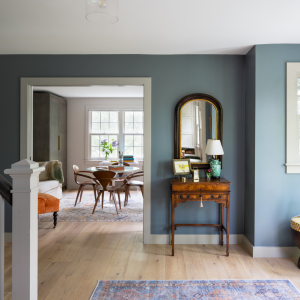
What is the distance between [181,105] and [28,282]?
280 centimetres

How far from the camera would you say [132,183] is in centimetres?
598

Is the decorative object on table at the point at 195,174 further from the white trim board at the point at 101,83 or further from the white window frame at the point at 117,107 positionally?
the white window frame at the point at 117,107

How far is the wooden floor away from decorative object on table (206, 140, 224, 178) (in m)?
0.96

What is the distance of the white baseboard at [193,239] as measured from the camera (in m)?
3.80

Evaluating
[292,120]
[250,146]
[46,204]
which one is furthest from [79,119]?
[292,120]

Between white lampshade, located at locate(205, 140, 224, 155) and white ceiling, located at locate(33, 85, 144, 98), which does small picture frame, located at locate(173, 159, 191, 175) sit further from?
white ceiling, located at locate(33, 85, 144, 98)

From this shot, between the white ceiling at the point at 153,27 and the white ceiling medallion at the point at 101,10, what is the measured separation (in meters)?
0.69

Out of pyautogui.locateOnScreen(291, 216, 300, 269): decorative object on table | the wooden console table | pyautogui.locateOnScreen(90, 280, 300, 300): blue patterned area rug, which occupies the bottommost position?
pyautogui.locateOnScreen(90, 280, 300, 300): blue patterned area rug

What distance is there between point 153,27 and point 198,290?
2.52m

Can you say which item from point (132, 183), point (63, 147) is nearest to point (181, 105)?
point (132, 183)

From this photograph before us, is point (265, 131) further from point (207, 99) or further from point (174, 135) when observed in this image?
point (174, 135)

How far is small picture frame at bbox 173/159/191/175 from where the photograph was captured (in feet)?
12.0

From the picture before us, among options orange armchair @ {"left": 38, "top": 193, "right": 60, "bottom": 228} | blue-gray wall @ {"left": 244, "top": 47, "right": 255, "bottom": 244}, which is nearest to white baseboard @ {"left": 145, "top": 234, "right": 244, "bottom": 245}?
blue-gray wall @ {"left": 244, "top": 47, "right": 255, "bottom": 244}

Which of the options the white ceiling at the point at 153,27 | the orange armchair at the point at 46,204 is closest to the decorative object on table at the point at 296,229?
the white ceiling at the point at 153,27
